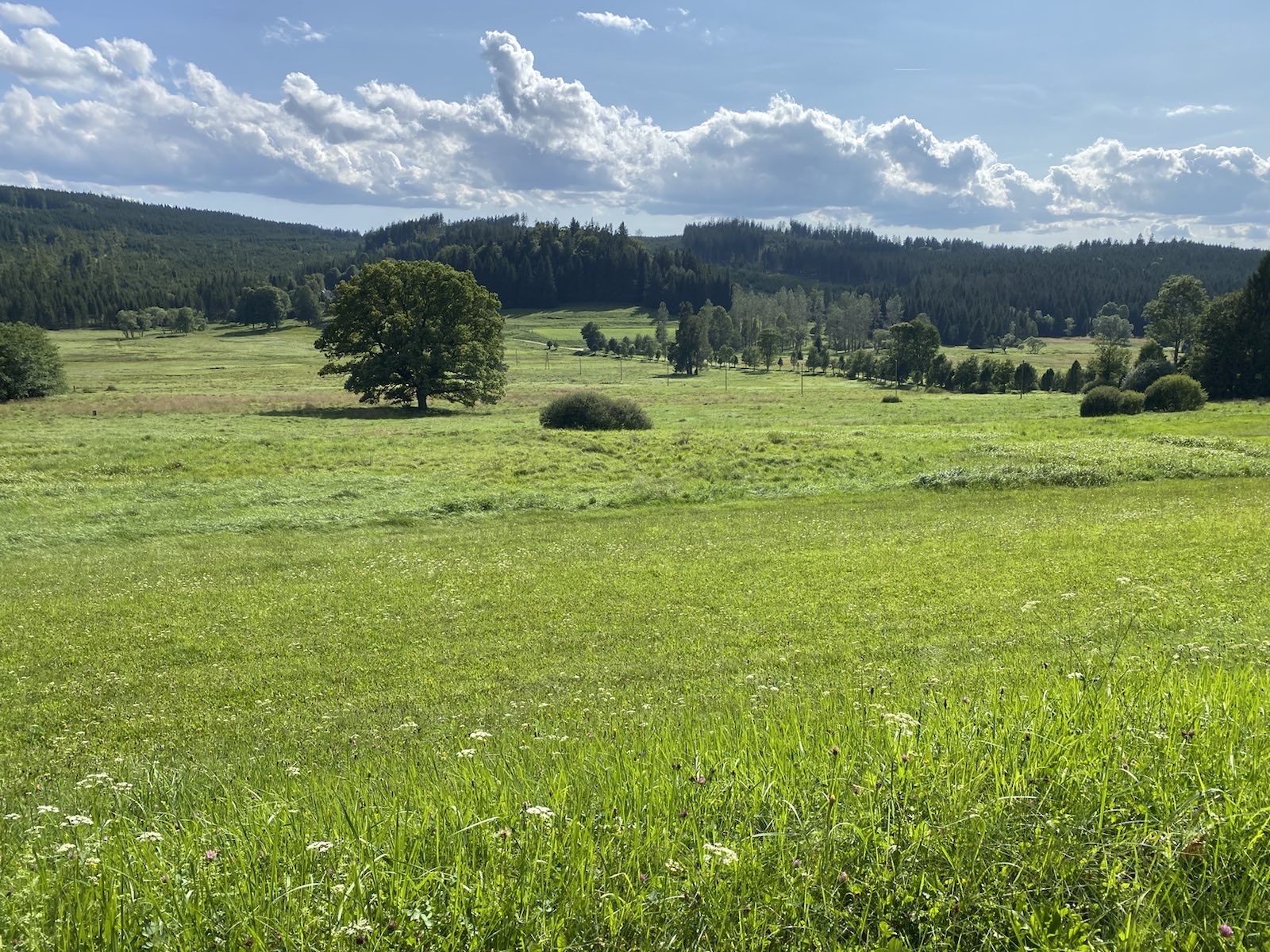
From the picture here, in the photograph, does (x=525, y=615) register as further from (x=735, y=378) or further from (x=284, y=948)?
(x=735, y=378)

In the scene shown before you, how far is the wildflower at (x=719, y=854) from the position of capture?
139 inches

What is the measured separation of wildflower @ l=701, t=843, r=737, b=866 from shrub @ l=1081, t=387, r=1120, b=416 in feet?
237

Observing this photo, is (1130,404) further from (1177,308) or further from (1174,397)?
(1177,308)

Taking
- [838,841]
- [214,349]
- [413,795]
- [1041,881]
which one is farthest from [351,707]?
[214,349]

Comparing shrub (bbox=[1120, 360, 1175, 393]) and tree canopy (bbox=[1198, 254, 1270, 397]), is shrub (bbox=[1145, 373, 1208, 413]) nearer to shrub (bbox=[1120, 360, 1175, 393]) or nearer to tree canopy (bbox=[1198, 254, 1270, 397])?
shrub (bbox=[1120, 360, 1175, 393])

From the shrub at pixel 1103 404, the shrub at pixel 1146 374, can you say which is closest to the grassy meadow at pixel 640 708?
the shrub at pixel 1103 404

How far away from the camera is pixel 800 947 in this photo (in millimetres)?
3398

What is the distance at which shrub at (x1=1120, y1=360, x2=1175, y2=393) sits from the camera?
78.4 meters

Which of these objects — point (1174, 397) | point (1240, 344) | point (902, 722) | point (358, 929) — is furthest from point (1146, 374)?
point (358, 929)

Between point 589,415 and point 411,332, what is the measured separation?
890 inches

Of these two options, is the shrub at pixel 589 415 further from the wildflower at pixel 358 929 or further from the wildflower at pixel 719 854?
the wildflower at pixel 358 929

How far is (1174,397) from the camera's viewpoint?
66.9 metres

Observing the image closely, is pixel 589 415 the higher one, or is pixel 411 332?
pixel 411 332

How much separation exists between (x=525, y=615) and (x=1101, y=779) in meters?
12.2
